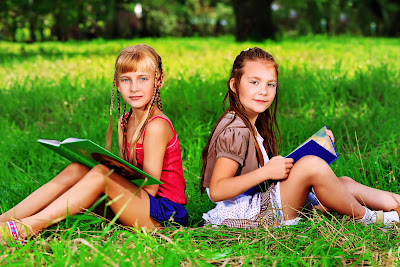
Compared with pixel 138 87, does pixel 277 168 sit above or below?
below

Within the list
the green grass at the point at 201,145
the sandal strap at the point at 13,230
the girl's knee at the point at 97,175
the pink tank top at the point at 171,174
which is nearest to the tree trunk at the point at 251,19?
the green grass at the point at 201,145

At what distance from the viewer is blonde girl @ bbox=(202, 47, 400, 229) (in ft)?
8.54

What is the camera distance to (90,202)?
8.29 feet

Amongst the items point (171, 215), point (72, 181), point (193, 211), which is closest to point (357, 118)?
point (193, 211)

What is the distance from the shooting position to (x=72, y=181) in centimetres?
271

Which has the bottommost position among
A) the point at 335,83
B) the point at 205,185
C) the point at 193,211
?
the point at 193,211

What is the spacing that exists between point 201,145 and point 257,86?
144 centimetres

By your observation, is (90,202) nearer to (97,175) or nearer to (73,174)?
(97,175)

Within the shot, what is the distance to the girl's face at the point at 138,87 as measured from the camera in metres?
2.72

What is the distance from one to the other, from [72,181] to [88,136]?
172cm

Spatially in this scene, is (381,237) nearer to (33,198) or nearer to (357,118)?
(33,198)

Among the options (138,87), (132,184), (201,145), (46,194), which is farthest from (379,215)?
(46,194)

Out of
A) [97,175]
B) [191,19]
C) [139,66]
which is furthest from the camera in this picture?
[191,19]

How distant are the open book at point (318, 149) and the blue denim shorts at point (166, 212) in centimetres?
70
